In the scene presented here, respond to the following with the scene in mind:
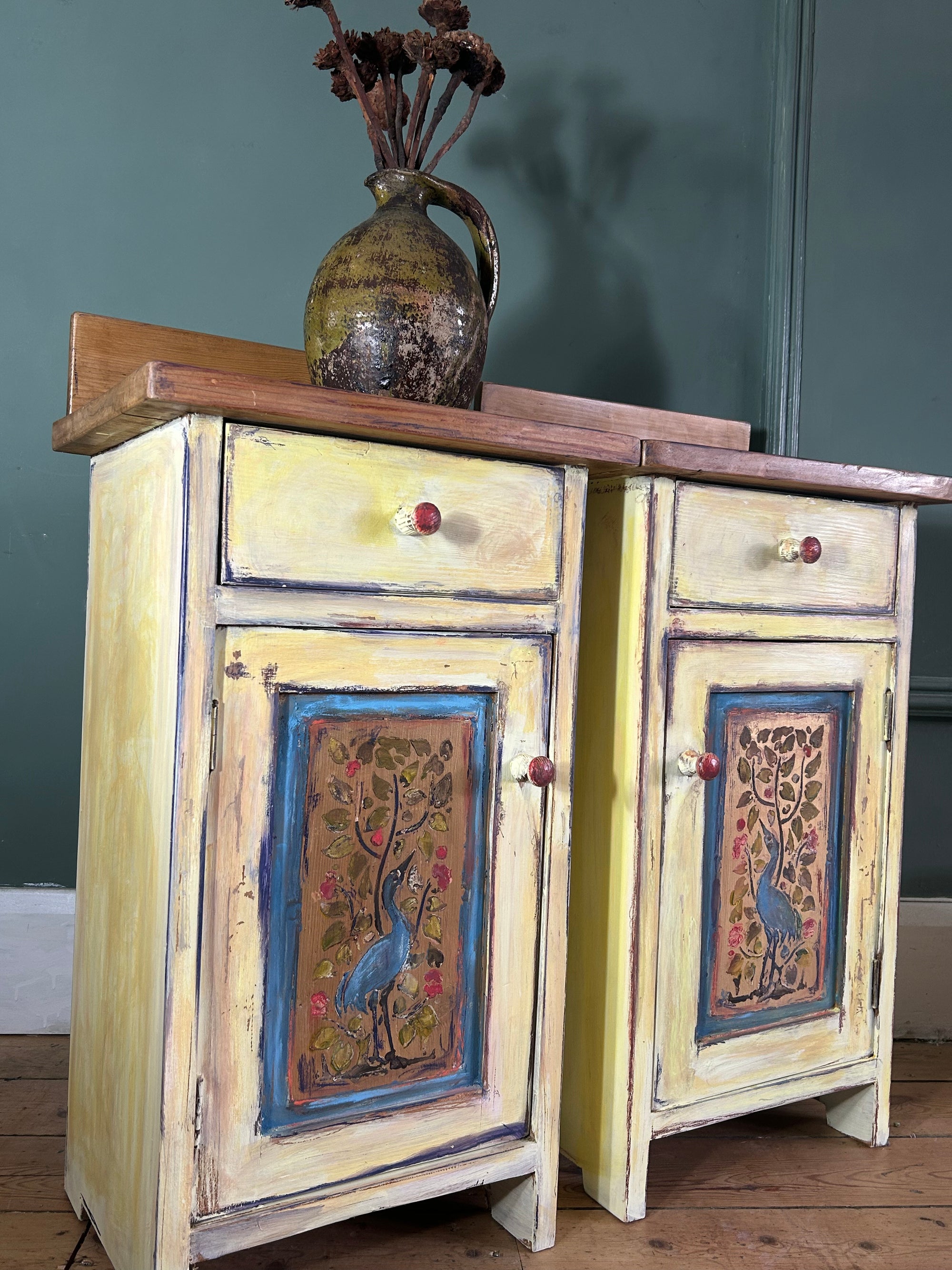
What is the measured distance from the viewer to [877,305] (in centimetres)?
173

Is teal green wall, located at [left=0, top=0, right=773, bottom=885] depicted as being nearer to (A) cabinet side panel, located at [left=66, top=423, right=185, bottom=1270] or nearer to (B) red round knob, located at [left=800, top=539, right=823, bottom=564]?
(A) cabinet side panel, located at [left=66, top=423, right=185, bottom=1270]

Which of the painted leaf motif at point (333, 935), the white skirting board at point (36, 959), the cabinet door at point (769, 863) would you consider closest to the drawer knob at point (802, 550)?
the cabinet door at point (769, 863)

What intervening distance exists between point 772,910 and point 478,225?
920mm

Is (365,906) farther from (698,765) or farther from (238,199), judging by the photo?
(238,199)

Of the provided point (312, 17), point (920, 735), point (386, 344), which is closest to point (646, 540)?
point (386, 344)

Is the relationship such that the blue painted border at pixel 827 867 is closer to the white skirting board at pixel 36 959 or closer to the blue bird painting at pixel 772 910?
the blue bird painting at pixel 772 910

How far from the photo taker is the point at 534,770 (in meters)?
1.04

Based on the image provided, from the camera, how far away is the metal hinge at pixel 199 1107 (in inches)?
35.0

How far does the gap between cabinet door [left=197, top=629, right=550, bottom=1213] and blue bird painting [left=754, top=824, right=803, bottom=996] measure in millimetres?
330

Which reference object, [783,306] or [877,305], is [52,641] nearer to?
[783,306]

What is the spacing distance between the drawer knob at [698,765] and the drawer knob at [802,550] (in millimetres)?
262

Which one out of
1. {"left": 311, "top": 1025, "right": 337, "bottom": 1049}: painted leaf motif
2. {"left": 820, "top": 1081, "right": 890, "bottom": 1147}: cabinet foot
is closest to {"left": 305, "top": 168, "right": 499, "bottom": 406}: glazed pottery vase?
{"left": 311, "top": 1025, "right": 337, "bottom": 1049}: painted leaf motif

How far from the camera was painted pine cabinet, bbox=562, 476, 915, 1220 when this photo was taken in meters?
1.14

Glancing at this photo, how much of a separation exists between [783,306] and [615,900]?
1.09 metres
